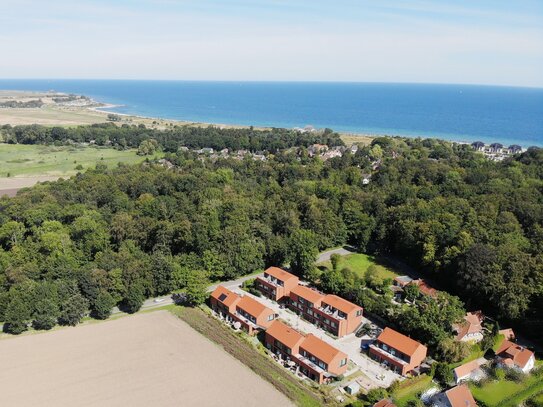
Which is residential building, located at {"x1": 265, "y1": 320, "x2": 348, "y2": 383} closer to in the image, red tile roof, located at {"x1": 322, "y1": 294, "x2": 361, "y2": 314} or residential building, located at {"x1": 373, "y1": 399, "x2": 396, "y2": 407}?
residential building, located at {"x1": 373, "y1": 399, "x2": 396, "y2": 407}

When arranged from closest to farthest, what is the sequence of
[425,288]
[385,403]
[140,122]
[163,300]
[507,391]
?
1. [385,403]
2. [507,391]
3. [163,300]
4. [425,288]
5. [140,122]

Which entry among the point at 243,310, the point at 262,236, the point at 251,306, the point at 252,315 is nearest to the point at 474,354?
the point at 252,315

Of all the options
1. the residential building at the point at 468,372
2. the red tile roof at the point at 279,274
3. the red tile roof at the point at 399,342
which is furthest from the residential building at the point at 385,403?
the red tile roof at the point at 279,274

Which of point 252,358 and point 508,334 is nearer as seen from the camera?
point 252,358

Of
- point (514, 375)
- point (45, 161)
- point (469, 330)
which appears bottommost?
point (514, 375)

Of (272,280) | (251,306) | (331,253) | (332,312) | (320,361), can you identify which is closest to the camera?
(320,361)

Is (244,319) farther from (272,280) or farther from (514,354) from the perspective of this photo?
(514,354)

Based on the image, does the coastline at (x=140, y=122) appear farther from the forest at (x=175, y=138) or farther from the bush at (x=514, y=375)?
the bush at (x=514, y=375)

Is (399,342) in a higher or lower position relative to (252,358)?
higher
